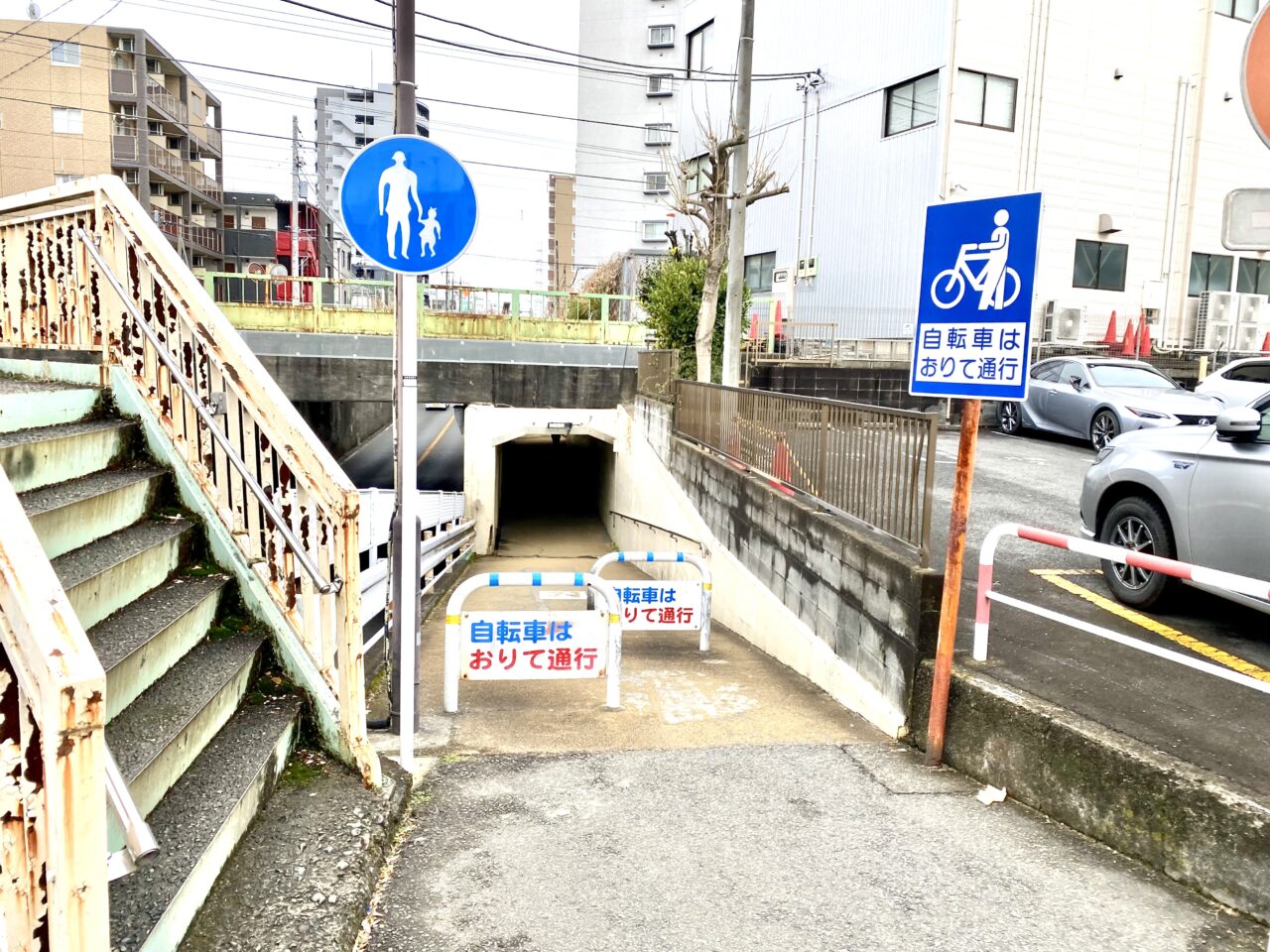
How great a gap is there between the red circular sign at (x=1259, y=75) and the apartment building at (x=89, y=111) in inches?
1532

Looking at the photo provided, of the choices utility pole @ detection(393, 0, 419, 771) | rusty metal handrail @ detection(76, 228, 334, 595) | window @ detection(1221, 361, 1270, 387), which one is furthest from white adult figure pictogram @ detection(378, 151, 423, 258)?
window @ detection(1221, 361, 1270, 387)

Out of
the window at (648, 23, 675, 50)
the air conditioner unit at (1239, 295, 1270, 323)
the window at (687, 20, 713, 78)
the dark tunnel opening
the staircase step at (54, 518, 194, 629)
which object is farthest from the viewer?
the window at (648, 23, 675, 50)

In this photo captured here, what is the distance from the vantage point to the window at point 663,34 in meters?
49.8

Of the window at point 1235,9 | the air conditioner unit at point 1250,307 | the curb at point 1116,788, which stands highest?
the window at point 1235,9

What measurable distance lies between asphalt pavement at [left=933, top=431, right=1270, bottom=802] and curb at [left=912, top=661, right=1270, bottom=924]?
162 mm

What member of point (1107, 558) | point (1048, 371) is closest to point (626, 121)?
point (1048, 371)

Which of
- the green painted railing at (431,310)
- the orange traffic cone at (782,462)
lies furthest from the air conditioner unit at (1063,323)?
the orange traffic cone at (782,462)

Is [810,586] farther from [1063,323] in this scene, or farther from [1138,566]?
[1063,323]

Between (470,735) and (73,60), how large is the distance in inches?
1601

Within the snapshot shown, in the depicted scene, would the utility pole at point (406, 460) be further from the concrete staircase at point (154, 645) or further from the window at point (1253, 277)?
the window at point (1253, 277)

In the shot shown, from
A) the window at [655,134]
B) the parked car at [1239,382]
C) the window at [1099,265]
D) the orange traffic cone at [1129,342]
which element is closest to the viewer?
the parked car at [1239,382]

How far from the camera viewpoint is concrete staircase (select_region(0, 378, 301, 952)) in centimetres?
267

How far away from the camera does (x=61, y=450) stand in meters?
4.02

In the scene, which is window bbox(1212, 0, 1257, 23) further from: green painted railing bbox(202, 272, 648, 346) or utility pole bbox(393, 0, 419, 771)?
utility pole bbox(393, 0, 419, 771)
